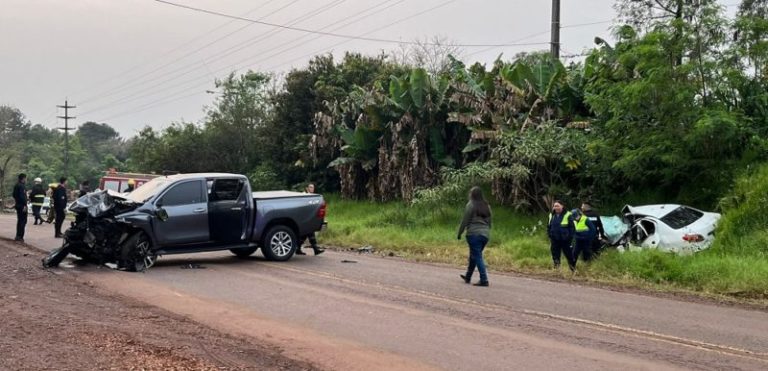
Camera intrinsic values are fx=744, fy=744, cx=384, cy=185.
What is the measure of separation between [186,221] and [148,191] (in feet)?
3.39

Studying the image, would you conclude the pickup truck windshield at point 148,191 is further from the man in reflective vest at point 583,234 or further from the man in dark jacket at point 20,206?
the man in reflective vest at point 583,234

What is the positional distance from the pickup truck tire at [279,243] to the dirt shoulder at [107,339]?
16.3ft

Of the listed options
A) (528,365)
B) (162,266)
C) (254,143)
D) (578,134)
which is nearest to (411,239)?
(578,134)

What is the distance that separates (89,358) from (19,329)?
1.67 m

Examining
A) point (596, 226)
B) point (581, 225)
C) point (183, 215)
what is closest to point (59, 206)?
point (183, 215)

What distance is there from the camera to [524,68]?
Result: 2220 centimetres

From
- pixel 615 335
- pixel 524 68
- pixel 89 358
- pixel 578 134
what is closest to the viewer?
pixel 89 358

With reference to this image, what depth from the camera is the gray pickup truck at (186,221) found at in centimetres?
1345

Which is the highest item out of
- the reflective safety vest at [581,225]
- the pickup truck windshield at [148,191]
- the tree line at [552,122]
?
the tree line at [552,122]

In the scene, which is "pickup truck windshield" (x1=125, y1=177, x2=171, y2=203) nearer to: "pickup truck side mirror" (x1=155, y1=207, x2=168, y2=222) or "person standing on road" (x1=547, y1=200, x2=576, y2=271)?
"pickup truck side mirror" (x1=155, y1=207, x2=168, y2=222)

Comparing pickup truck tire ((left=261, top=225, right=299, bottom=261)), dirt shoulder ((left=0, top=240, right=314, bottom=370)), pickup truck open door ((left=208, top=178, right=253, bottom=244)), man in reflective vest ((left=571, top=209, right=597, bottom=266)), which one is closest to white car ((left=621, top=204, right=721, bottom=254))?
man in reflective vest ((left=571, top=209, right=597, bottom=266))

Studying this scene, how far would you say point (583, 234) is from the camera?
559 inches

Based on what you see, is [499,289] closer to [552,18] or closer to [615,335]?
[615,335]

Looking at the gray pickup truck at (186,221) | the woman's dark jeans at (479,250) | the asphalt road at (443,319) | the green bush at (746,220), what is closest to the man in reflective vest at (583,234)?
the asphalt road at (443,319)
